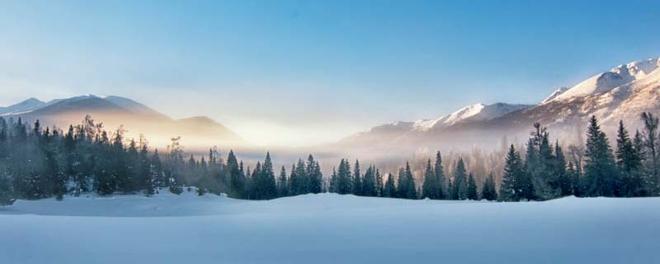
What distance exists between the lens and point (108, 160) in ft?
231

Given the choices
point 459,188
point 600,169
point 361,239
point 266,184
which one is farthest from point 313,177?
point 361,239

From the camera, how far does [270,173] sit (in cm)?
9100

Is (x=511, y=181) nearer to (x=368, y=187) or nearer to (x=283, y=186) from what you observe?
(x=368, y=187)

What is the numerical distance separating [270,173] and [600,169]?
57.0 meters

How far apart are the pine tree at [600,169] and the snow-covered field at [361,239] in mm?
40081

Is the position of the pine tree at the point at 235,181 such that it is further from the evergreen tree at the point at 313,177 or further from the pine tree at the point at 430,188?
the pine tree at the point at 430,188

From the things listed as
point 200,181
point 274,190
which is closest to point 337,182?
point 274,190

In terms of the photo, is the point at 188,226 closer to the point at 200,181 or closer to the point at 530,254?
the point at 530,254

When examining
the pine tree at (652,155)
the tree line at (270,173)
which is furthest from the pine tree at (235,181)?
the pine tree at (652,155)

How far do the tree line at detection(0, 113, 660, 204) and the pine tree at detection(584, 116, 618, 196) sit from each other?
87 millimetres

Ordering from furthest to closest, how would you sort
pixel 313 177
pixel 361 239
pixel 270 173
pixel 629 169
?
pixel 313 177 → pixel 270 173 → pixel 629 169 → pixel 361 239

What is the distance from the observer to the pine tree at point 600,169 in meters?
48.0

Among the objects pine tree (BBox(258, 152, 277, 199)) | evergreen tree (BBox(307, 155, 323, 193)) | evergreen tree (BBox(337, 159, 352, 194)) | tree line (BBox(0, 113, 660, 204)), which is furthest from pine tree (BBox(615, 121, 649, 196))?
pine tree (BBox(258, 152, 277, 199))

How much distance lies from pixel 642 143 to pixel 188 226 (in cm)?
4996
